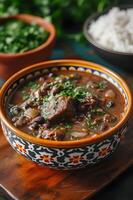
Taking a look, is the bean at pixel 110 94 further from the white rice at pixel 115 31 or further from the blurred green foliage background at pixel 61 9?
the blurred green foliage background at pixel 61 9

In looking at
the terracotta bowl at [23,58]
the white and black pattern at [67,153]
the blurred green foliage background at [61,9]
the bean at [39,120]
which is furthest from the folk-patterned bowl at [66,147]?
the blurred green foliage background at [61,9]

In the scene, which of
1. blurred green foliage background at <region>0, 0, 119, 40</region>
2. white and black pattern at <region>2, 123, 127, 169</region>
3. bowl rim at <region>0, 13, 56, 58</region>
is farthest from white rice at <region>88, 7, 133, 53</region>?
white and black pattern at <region>2, 123, 127, 169</region>

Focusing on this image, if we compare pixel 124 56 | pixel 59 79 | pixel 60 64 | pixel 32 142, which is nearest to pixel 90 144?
pixel 32 142

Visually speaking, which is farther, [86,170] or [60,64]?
[60,64]

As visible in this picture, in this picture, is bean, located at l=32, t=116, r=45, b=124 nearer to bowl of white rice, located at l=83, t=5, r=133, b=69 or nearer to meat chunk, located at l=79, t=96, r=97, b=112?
meat chunk, located at l=79, t=96, r=97, b=112

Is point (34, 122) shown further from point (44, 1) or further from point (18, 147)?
point (44, 1)

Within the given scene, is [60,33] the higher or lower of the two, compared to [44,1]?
lower
